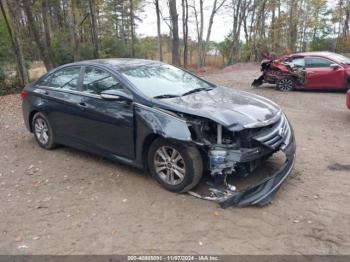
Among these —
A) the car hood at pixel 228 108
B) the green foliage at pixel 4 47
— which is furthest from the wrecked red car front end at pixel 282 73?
the green foliage at pixel 4 47

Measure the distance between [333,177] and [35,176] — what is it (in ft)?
14.1

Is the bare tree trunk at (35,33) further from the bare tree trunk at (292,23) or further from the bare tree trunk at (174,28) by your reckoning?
the bare tree trunk at (292,23)

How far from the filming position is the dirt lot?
3.67m

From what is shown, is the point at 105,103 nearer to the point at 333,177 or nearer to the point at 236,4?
the point at 333,177

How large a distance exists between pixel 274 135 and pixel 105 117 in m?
2.30

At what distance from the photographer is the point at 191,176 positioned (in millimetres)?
4484

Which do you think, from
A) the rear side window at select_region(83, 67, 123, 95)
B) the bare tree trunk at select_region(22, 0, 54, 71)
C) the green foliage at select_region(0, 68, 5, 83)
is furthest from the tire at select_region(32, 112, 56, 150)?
the green foliage at select_region(0, 68, 5, 83)

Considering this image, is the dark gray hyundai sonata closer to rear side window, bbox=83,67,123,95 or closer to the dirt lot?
rear side window, bbox=83,67,123,95

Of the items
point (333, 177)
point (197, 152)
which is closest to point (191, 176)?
point (197, 152)

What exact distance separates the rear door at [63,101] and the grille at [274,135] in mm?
2750

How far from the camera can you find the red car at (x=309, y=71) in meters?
12.1

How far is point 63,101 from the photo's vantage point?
5.93 metres

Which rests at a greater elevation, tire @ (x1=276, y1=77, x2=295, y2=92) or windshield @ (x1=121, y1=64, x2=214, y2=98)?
windshield @ (x1=121, y1=64, x2=214, y2=98)

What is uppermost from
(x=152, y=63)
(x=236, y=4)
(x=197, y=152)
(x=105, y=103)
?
(x=236, y=4)
